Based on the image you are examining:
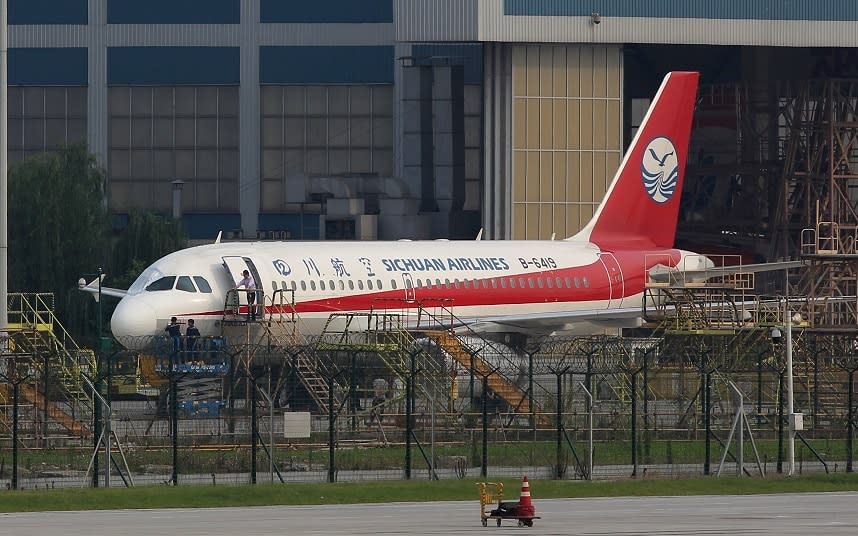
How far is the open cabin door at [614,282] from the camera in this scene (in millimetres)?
62438

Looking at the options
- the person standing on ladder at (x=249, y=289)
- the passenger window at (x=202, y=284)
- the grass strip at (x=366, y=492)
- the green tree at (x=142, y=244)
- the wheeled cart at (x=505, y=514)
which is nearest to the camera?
the wheeled cart at (x=505, y=514)

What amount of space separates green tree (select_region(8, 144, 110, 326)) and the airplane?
429 inches

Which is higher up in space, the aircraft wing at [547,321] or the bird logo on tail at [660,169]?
→ the bird logo on tail at [660,169]

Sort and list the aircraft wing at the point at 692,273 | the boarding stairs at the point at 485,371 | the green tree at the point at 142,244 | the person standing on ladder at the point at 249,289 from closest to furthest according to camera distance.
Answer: the boarding stairs at the point at 485,371 → the person standing on ladder at the point at 249,289 → the aircraft wing at the point at 692,273 → the green tree at the point at 142,244

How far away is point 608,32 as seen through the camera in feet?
242

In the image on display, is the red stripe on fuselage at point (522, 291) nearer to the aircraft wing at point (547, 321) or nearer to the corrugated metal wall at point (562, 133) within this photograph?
the aircraft wing at point (547, 321)

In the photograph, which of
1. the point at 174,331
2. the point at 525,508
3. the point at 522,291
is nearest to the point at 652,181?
the point at 522,291

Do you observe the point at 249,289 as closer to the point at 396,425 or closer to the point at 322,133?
the point at 396,425

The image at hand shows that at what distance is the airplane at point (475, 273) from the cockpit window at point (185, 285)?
40 millimetres

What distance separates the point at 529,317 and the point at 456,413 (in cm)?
1812

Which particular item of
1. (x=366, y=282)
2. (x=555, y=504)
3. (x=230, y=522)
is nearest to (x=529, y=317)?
(x=366, y=282)

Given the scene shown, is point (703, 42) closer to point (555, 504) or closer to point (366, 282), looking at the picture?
point (366, 282)

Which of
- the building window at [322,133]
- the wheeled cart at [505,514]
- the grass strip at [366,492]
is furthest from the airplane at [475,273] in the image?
the building window at [322,133]

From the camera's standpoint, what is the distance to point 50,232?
77625 mm
